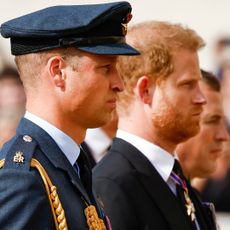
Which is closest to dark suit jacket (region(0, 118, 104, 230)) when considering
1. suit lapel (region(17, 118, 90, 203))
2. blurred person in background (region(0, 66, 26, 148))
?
suit lapel (region(17, 118, 90, 203))

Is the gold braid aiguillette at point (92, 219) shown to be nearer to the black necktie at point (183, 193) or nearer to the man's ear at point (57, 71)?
the man's ear at point (57, 71)

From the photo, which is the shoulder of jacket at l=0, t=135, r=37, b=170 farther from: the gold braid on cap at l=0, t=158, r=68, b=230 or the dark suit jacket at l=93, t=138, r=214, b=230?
the dark suit jacket at l=93, t=138, r=214, b=230

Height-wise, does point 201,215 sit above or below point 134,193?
below

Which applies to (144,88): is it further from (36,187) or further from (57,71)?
(36,187)

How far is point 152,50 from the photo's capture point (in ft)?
13.4

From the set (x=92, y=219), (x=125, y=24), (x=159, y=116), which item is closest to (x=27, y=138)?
(x=92, y=219)

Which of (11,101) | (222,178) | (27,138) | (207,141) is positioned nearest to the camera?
(27,138)

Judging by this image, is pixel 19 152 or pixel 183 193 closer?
pixel 19 152

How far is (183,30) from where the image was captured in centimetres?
417

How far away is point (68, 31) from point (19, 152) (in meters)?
0.42

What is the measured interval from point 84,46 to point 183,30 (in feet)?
3.45

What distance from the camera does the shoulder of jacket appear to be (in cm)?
299

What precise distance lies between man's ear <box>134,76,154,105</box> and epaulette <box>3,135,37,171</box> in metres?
1.06

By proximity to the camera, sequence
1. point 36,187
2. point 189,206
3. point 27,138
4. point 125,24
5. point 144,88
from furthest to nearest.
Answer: point 144,88 → point 189,206 → point 125,24 → point 27,138 → point 36,187
